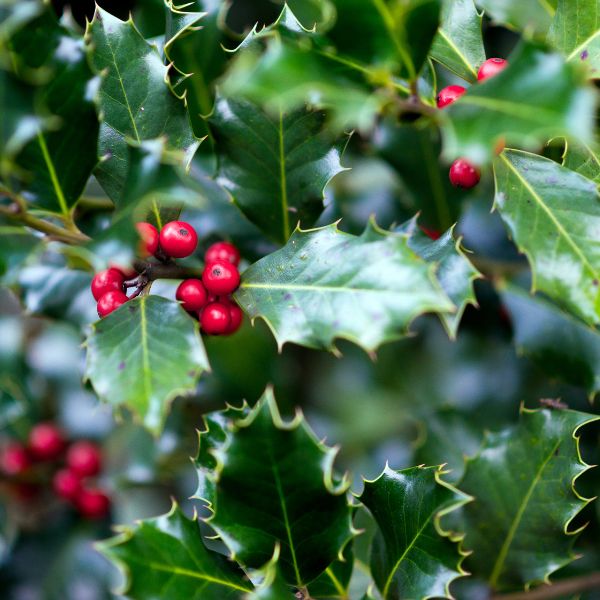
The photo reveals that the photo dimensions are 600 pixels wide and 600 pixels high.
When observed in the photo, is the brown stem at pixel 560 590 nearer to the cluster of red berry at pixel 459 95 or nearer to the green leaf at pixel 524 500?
the green leaf at pixel 524 500

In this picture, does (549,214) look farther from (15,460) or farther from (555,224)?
(15,460)

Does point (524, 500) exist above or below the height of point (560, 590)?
above

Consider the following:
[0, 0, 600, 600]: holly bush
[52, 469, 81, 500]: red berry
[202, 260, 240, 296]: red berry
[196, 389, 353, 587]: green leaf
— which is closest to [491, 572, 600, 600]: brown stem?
[0, 0, 600, 600]: holly bush

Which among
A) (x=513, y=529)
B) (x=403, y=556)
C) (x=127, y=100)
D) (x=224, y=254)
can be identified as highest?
(x=127, y=100)

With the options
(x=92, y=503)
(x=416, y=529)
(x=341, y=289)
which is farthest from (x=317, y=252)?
(x=92, y=503)

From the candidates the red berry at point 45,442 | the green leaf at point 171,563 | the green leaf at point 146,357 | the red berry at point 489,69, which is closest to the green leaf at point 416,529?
the green leaf at point 171,563

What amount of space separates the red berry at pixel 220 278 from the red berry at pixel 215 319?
2 centimetres

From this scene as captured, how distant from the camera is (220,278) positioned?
1.09 meters

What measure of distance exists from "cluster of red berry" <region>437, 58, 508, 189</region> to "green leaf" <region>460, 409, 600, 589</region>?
1.34ft

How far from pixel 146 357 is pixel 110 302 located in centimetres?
15

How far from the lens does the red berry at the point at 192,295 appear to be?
3.62 feet

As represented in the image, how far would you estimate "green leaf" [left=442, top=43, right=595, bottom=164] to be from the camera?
703 millimetres

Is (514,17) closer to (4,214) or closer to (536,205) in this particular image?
(536,205)

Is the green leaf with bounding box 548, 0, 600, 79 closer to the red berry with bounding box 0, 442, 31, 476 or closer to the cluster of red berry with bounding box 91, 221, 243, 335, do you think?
the cluster of red berry with bounding box 91, 221, 243, 335
